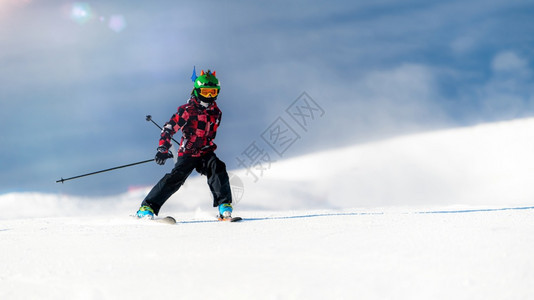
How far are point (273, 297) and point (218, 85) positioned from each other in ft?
12.2

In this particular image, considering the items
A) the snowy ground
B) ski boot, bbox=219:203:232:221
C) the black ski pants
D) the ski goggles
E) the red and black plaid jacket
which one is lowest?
the snowy ground

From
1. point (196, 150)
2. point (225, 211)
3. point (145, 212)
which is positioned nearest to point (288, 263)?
point (225, 211)

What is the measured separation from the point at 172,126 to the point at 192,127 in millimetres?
234

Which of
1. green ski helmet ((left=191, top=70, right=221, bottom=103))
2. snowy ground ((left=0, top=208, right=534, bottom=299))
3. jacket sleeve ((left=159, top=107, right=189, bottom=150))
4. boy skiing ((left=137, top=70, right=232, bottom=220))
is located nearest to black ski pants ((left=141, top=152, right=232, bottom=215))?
boy skiing ((left=137, top=70, right=232, bottom=220))

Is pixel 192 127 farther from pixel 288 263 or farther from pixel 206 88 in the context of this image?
pixel 288 263

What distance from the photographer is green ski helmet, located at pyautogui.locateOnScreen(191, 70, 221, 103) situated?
19.3ft

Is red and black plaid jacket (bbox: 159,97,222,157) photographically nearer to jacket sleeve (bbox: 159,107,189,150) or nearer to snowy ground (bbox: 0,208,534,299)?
jacket sleeve (bbox: 159,107,189,150)

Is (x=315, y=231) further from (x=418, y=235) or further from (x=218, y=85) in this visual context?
(x=218, y=85)

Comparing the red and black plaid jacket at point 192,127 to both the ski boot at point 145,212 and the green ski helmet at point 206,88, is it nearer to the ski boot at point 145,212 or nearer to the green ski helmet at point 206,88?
the green ski helmet at point 206,88

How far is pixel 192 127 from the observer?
5.87 meters

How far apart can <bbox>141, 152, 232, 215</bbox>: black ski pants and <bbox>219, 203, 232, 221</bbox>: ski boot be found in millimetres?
68

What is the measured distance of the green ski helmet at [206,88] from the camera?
5.88m

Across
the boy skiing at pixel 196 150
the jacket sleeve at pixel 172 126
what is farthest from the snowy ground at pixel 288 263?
the jacket sleeve at pixel 172 126

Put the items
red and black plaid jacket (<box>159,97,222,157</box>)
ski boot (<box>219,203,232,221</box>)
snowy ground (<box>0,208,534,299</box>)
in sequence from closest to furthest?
snowy ground (<box>0,208,534,299</box>)
ski boot (<box>219,203,232,221</box>)
red and black plaid jacket (<box>159,97,222,157</box>)
